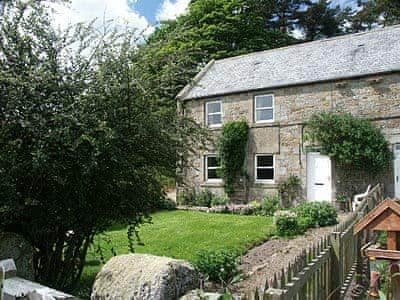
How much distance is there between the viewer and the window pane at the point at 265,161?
787 inches

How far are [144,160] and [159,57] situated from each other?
65.0 inches

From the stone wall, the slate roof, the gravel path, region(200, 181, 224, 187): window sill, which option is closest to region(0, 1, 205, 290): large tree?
the gravel path

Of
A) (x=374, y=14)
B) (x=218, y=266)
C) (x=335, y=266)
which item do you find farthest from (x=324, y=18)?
(x=335, y=266)

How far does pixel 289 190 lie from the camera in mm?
19047

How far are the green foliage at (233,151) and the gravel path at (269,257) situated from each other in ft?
28.3

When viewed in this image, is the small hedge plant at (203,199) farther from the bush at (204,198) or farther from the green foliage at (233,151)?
the green foliage at (233,151)

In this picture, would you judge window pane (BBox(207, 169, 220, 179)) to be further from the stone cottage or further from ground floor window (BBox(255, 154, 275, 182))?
ground floor window (BBox(255, 154, 275, 182))

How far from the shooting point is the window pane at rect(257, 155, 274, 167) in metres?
20.0

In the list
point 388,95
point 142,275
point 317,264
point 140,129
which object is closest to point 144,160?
point 140,129

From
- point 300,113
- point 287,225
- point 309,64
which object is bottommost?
point 287,225

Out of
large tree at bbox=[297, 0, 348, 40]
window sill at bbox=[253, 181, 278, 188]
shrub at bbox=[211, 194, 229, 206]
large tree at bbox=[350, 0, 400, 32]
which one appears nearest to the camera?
window sill at bbox=[253, 181, 278, 188]

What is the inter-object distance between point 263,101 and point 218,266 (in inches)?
533

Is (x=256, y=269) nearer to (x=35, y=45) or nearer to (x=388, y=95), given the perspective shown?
(x=35, y=45)

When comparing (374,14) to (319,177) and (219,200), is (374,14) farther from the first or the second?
(219,200)
